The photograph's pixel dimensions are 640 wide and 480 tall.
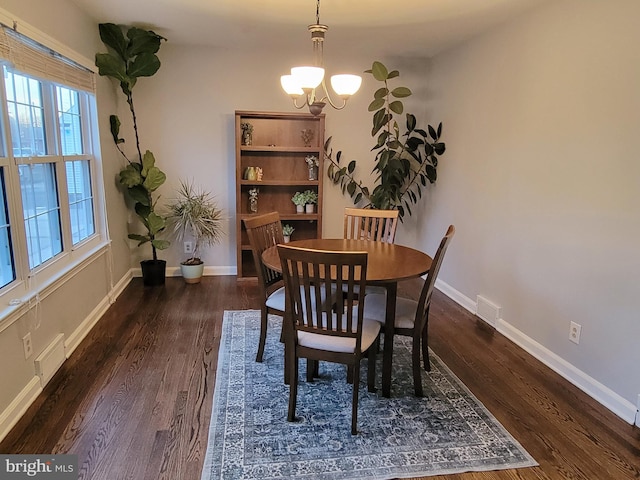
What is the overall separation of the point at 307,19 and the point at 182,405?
9.50 ft

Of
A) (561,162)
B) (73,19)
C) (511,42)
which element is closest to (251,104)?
(73,19)

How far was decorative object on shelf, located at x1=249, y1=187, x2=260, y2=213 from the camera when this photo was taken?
15.0 feet

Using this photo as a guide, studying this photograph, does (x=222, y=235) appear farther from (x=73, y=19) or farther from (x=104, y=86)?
(x=73, y=19)

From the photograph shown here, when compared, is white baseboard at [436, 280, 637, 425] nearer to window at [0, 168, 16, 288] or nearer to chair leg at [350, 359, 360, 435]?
chair leg at [350, 359, 360, 435]

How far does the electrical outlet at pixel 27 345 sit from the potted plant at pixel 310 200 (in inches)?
114

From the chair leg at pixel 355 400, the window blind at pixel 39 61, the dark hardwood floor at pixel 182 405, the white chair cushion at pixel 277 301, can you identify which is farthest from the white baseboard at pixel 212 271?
the chair leg at pixel 355 400

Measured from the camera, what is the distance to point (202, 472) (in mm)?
1842

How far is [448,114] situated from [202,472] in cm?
370

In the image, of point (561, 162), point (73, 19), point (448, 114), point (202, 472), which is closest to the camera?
point (202, 472)

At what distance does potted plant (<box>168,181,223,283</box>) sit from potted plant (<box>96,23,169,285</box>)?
18 centimetres

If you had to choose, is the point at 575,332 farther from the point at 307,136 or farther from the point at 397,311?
the point at 307,136

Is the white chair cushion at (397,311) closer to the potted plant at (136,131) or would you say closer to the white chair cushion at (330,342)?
the white chair cushion at (330,342)

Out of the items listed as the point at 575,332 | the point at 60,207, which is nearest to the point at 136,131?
the point at 60,207

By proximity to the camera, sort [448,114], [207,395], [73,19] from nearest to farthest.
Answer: [207,395] < [73,19] < [448,114]
